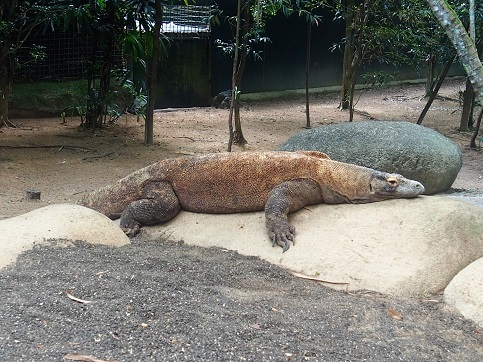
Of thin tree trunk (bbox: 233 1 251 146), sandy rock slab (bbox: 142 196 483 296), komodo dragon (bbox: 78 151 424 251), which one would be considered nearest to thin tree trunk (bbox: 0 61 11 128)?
thin tree trunk (bbox: 233 1 251 146)

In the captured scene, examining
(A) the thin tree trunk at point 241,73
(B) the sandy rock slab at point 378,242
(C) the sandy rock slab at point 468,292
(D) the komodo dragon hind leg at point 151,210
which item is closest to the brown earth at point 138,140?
(A) the thin tree trunk at point 241,73

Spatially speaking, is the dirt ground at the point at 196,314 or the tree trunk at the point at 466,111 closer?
the dirt ground at the point at 196,314

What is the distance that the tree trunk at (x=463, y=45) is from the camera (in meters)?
3.89

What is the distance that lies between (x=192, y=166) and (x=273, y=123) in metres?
6.50

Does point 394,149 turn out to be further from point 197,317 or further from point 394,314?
point 197,317

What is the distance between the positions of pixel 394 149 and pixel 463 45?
7.96 ft

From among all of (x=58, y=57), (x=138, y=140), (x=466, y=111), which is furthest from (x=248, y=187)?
(x=466, y=111)

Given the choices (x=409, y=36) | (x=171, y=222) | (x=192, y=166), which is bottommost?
(x=171, y=222)

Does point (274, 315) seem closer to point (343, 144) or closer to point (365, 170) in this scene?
point (365, 170)

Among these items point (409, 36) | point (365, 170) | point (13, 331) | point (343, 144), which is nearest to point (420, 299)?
point (365, 170)

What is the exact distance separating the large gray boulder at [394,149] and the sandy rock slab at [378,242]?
185 cm

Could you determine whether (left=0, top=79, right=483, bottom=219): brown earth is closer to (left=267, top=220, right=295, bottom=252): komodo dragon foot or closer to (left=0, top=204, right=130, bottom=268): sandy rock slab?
(left=0, top=204, right=130, bottom=268): sandy rock slab

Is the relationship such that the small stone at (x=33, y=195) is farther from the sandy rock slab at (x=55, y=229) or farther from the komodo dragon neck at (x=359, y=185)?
the komodo dragon neck at (x=359, y=185)

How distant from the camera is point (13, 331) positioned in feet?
8.13
